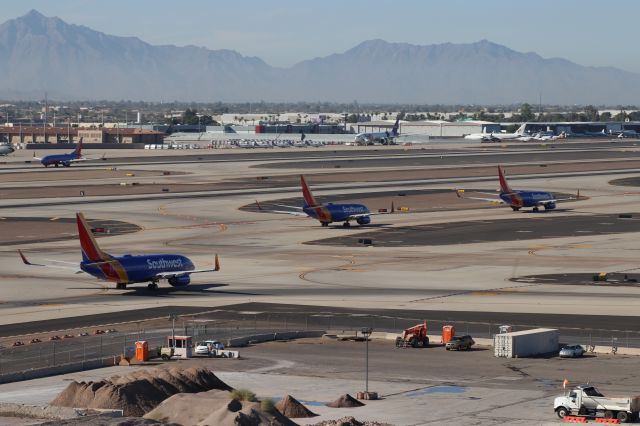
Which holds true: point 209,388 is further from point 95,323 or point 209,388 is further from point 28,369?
point 95,323

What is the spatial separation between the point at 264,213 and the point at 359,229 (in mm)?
21452

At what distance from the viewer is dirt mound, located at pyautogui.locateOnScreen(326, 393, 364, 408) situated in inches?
2226

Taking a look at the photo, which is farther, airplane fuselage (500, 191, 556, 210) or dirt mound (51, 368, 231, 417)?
airplane fuselage (500, 191, 556, 210)

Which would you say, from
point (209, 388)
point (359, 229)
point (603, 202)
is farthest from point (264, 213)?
point (209, 388)

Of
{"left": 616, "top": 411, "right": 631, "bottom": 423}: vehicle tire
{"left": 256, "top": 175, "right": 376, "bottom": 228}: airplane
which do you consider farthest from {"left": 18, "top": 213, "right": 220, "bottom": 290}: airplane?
{"left": 616, "top": 411, "right": 631, "bottom": 423}: vehicle tire

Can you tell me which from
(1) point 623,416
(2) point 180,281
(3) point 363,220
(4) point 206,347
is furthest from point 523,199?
(1) point 623,416

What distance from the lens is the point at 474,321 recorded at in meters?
83.4

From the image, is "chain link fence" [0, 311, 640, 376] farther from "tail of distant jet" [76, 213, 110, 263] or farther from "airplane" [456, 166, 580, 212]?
"airplane" [456, 166, 580, 212]

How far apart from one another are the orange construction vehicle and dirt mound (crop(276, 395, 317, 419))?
20387 mm

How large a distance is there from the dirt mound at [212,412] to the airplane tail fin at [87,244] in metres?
42.7

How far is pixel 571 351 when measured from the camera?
71.0 meters

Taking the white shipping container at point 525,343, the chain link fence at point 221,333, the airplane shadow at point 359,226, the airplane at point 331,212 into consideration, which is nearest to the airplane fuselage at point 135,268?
the chain link fence at point 221,333

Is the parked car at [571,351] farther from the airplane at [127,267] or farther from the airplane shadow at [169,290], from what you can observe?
the airplane at [127,267]

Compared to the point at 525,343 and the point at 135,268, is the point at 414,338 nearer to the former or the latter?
the point at 525,343
